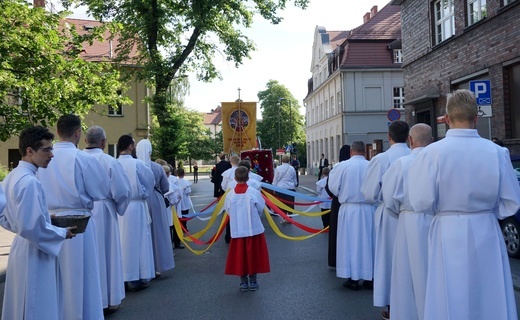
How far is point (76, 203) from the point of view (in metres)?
5.09

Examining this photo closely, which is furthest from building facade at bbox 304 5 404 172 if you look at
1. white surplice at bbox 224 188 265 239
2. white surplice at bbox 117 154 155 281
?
white surplice at bbox 117 154 155 281

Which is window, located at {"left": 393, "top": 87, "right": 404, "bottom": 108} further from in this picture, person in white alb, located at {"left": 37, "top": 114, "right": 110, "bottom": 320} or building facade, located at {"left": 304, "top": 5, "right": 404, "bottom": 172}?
person in white alb, located at {"left": 37, "top": 114, "right": 110, "bottom": 320}

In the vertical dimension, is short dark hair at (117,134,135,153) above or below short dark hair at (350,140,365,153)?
above

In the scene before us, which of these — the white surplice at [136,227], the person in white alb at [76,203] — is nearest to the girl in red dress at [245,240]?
the white surplice at [136,227]

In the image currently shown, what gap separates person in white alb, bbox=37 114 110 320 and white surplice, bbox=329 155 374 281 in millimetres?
3290

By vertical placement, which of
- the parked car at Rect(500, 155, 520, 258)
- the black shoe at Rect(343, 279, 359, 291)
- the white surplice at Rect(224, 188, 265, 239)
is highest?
the white surplice at Rect(224, 188, 265, 239)

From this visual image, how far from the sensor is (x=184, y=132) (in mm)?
24344

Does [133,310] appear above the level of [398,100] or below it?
below

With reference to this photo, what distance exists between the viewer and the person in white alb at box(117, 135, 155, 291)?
7.11 meters

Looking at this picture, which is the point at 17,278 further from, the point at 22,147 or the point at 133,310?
the point at 133,310

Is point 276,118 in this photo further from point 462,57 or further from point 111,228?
point 111,228

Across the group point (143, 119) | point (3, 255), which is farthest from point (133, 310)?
point (143, 119)

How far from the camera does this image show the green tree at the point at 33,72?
38.4 ft

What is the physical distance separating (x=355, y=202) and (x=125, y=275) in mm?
3441
